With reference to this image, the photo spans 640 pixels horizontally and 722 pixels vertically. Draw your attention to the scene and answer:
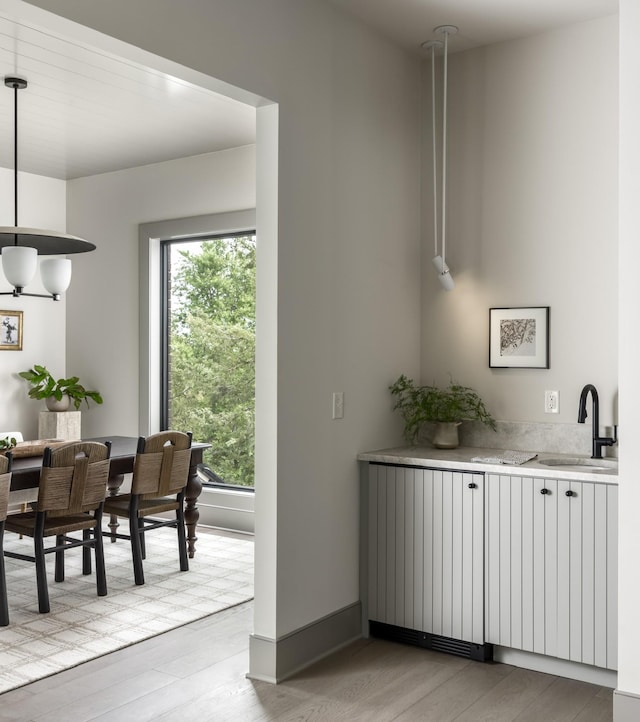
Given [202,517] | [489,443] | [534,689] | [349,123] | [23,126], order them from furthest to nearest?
[202,517], [23,126], [489,443], [349,123], [534,689]

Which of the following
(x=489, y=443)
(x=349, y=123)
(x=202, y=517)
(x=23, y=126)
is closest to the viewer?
(x=349, y=123)

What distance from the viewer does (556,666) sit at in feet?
10.2

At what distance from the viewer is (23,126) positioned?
4.88 m

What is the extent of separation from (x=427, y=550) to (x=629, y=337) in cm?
133

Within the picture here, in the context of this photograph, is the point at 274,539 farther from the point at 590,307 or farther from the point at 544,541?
the point at 590,307

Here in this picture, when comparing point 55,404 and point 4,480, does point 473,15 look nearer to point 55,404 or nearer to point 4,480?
point 4,480

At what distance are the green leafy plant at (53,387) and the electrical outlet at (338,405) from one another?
133 inches

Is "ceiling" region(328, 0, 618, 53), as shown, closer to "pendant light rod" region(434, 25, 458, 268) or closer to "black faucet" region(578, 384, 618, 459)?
"pendant light rod" region(434, 25, 458, 268)

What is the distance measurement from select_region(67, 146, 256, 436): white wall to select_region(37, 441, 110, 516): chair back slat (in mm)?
2010

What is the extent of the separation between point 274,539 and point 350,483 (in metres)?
0.58

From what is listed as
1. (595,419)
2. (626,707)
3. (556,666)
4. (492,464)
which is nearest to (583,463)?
(595,419)

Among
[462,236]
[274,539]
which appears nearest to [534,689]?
[274,539]

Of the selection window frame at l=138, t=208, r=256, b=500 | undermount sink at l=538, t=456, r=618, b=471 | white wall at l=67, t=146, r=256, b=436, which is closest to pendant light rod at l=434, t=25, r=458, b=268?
undermount sink at l=538, t=456, r=618, b=471

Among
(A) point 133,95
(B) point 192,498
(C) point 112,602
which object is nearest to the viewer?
(C) point 112,602
